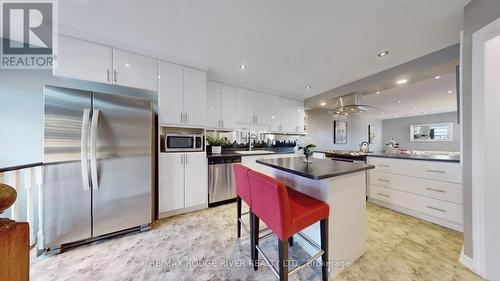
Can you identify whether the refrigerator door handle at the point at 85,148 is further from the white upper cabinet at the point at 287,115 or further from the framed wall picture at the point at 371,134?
the framed wall picture at the point at 371,134

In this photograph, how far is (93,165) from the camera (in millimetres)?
1705

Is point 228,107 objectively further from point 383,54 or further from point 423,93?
point 423,93

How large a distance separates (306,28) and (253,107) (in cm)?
201

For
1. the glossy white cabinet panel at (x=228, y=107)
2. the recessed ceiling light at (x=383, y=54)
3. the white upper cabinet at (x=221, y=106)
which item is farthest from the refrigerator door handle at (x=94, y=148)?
the recessed ceiling light at (x=383, y=54)

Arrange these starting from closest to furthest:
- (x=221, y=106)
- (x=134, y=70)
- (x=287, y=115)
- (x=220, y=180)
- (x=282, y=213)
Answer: (x=282, y=213), (x=134, y=70), (x=220, y=180), (x=221, y=106), (x=287, y=115)

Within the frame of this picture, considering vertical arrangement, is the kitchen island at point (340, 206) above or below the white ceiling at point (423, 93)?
below

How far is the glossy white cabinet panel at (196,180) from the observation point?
249 cm

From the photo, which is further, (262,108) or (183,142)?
(262,108)

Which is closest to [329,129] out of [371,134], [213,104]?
[371,134]

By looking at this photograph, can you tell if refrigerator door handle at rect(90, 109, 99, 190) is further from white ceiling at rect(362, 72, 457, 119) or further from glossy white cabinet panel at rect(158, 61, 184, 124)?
white ceiling at rect(362, 72, 457, 119)

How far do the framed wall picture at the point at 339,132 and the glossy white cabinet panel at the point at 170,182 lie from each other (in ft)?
16.4

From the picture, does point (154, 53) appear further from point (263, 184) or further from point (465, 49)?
point (465, 49)

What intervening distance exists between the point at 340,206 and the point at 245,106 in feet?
8.60

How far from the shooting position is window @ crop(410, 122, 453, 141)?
18.9 feet
